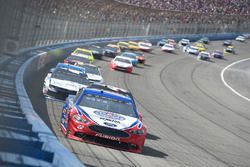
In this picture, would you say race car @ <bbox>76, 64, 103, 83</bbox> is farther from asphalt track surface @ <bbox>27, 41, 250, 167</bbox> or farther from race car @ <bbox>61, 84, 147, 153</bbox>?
race car @ <bbox>61, 84, 147, 153</bbox>

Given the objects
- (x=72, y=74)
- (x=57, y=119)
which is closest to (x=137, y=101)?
(x=72, y=74)

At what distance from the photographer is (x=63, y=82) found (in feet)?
70.0

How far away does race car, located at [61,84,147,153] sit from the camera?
13.4m

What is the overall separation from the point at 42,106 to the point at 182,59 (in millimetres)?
49904

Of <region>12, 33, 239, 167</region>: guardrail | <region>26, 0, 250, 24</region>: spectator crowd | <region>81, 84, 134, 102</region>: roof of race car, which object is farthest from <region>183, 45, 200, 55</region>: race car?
<region>81, 84, 134, 102</region>: roof of race car

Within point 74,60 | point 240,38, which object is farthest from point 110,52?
point 240,38

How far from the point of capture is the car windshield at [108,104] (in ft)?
47.1

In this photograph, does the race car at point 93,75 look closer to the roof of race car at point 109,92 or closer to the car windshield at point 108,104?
the roof of race car at point 109,92

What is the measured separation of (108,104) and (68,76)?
772cm

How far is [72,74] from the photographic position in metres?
22.5

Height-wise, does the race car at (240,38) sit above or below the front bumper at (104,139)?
below

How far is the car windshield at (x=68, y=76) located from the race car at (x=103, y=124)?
7218 millimetres

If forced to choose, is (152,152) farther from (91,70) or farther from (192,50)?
(192,50)

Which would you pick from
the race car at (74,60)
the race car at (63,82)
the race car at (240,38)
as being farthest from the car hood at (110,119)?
the race car at (240,38)
